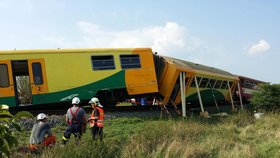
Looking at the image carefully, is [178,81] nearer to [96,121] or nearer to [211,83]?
[211,83]

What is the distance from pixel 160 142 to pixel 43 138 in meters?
2.81

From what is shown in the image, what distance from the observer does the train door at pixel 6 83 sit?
1561 cm

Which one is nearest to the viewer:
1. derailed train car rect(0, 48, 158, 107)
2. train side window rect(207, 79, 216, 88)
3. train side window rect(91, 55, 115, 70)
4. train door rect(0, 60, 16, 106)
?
train door rect(0, 60, 16, 106)

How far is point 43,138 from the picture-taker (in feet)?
29.3

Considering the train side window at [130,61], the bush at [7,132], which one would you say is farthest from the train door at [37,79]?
the bush at [7,132]

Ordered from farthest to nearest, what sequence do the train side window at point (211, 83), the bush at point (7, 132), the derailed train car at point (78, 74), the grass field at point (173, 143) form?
1. the train side window at point (211, 83)
2. the derailed train car at point (78, 74)
3. the grass field at point (173, 143)
4. the bush at point (7, 132)

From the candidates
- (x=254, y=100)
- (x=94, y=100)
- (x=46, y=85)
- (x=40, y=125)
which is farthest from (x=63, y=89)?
(x=254, y=100)

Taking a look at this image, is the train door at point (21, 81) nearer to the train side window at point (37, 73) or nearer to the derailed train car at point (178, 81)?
the train side window at point (37, 73)

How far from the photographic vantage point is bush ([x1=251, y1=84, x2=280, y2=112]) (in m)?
20.9

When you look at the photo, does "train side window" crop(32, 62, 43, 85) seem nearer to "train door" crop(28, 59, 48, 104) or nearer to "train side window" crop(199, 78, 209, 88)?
"train door" crop(28, 59, 48, 104)

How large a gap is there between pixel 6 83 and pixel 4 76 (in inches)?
11.8

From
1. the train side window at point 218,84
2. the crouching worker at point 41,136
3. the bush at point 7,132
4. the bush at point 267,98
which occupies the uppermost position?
the bush at point 7,132

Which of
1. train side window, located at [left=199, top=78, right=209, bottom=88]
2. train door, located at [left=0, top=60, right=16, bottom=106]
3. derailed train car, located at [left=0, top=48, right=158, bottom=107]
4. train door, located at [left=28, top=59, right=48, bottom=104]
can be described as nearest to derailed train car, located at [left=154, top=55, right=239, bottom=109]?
train side window, located at [left=199, top=78, right=209, bottom=88]

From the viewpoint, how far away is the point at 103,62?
17219mm
